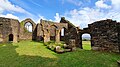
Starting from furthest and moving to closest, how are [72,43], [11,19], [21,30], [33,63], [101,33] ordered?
[21,30], [11,19], [72,43], [101,33], [33,63]

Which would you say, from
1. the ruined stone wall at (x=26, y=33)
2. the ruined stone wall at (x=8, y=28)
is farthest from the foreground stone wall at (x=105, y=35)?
the ruined stone wall at (x=26, y=33)

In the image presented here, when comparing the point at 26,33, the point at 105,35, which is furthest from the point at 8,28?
the point at 105,35

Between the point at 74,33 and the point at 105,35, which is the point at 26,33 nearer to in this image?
the point at 74,33

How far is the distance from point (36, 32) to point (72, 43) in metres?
20.0

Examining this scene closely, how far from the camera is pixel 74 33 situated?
27328 mm

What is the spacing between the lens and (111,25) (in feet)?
57.4

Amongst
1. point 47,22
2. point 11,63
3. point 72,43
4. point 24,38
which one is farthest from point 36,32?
point 11,63

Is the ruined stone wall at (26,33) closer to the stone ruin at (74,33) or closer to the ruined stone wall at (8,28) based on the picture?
the stone ruin at (74,33)

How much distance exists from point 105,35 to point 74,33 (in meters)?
9.55

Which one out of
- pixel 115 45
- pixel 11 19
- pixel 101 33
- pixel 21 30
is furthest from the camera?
pixel 21 30

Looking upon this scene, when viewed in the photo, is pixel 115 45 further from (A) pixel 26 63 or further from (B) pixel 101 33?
(A) pixel 26 63

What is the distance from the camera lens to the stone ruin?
57.0ft

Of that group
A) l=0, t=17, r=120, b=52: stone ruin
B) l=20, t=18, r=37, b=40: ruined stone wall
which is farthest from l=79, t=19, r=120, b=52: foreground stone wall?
l=20, t=18, r=37, b=40: ruined stone wall

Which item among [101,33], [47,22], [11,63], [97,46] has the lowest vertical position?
[11,63]
